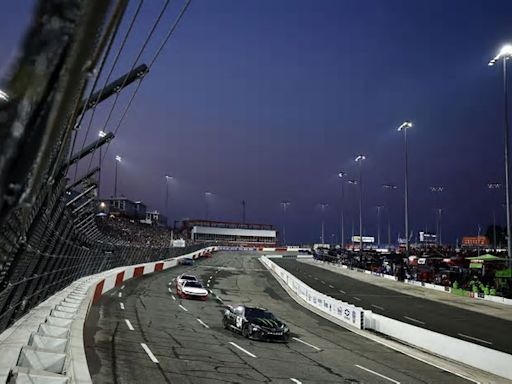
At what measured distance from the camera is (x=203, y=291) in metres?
30.7

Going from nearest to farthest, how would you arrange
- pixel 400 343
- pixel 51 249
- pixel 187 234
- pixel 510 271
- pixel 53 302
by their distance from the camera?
pixel 51 249, pixel 53 302, pixel 400 343, pixel 510 271, pixel 187 234

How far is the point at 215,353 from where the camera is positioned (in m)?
15.4

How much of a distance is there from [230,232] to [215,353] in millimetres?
142888

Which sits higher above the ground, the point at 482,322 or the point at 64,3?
the point at 64,3

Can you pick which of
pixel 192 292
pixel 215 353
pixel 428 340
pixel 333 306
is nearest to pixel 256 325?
pixel 215 353

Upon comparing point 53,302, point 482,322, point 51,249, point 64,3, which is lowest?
point 482,322

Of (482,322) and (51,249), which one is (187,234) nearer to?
(482,322)

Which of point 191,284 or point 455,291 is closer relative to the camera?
point 191,284

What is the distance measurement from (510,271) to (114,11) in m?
37.1

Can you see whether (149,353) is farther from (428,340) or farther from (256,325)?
(428,340)

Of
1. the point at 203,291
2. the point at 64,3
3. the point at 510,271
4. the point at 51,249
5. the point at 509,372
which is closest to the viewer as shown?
the point at 64,3

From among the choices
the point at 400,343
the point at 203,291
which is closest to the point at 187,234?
the point at 203,291

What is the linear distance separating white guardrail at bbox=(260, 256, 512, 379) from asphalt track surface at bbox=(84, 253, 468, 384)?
1.32 metres

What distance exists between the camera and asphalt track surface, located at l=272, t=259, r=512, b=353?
2241 centimetres
